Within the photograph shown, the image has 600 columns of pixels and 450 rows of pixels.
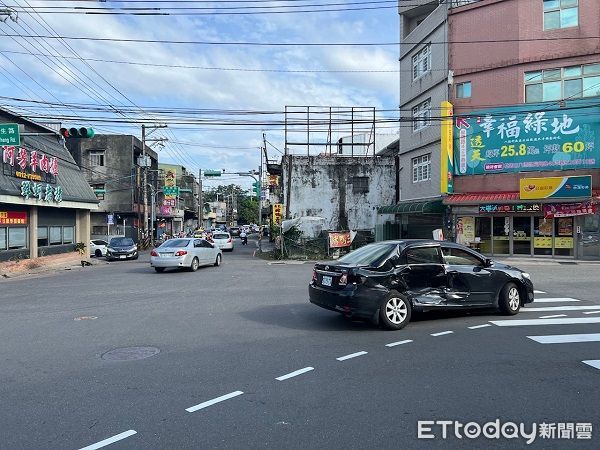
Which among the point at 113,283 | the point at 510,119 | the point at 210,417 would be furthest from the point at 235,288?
the point at 510,119

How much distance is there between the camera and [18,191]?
21.7m

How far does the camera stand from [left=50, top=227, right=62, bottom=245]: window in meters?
26.5

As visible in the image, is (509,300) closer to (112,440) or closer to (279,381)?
(279,381)

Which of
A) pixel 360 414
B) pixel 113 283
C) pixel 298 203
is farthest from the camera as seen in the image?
pixel 298 203

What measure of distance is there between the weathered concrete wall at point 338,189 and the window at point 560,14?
1251 cm

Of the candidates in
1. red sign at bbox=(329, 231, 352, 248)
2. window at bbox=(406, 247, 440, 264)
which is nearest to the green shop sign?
red sign at bbox=(329, 231, 352, 248)

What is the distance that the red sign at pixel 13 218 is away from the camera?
21891 mm

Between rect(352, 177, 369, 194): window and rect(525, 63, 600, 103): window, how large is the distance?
11840 millimetres

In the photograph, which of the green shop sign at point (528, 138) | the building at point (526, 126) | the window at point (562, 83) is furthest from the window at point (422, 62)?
the window at point (562, 83)

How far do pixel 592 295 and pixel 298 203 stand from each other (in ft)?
71.8

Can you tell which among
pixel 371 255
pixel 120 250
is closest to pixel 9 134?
pixel 120 250

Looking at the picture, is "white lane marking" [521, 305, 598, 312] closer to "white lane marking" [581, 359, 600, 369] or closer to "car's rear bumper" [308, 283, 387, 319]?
"white lane marking" [581, 359, 600, 369]

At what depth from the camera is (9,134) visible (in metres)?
Answer: 18.4

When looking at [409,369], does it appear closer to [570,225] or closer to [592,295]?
[592,295]
